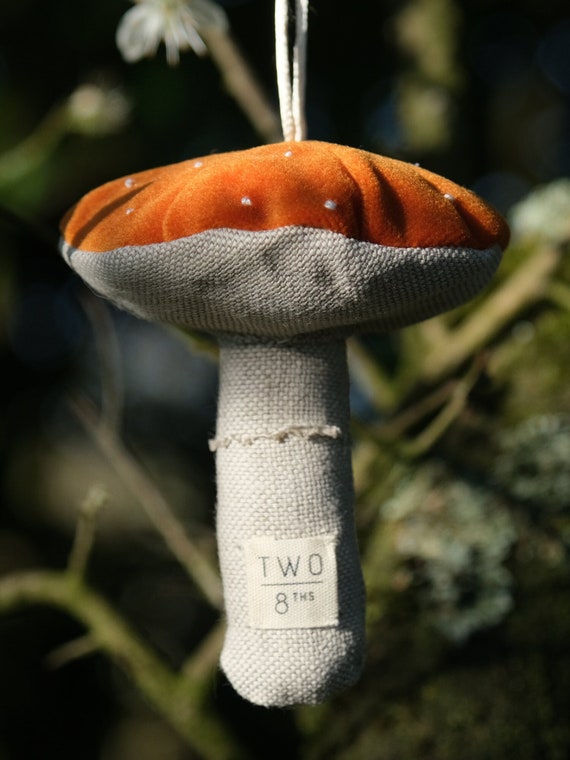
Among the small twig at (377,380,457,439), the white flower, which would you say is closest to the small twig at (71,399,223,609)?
the small twig at (377,380,457,439)

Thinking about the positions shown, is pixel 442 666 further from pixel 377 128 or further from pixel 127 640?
pixel 377 128

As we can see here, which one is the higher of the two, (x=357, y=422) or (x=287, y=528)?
(x=287, y=528)

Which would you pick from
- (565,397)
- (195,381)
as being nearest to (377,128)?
(195,381)

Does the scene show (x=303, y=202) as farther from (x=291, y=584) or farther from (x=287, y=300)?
(x=291, y=584)

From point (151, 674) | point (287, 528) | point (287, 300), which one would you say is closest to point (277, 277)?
point (287, 300)

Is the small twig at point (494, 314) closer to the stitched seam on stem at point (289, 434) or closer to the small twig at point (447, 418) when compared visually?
the small twig at point (447, 418)

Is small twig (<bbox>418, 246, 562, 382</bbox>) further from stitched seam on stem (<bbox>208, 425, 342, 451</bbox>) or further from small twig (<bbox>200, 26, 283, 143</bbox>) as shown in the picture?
stitched seam on stem (<bbox>208, 425, 342, 451</bbox>)
